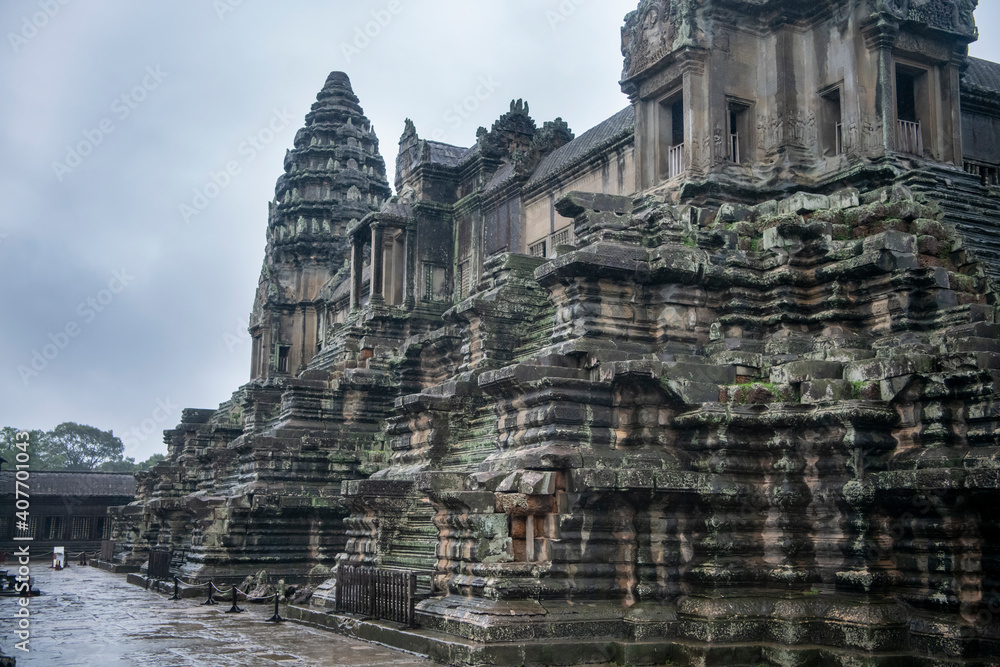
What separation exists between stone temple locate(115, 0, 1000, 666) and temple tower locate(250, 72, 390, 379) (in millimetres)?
17961

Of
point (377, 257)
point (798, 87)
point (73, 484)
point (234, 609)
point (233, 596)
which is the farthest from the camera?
point (73, 484)

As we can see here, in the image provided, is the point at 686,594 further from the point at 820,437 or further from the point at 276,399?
the point at 276,399

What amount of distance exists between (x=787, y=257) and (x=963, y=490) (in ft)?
15.9

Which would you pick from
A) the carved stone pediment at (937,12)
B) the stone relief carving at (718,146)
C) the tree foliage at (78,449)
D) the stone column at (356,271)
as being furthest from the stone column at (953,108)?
the tree foliage at (78,449)

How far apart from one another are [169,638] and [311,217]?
27.1 meters

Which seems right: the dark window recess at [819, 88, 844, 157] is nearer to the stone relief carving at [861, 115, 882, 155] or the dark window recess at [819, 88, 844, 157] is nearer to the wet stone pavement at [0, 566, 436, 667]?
the stone relief carving at [861, 115, 882, 155]

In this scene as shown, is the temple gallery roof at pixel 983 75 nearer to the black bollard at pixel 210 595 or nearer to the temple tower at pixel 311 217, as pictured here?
the black bollard at pixel 210 595

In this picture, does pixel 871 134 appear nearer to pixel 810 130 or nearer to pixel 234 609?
pixel 810 130

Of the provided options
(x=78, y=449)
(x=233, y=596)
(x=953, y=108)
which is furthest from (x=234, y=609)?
(x=78, y=449)

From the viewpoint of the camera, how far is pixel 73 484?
5591 cm

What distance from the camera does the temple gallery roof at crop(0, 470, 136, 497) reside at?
2128 inches

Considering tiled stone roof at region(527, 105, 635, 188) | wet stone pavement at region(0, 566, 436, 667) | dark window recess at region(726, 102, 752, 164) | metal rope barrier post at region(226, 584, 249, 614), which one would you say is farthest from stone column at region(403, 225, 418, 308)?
dark window recess at region(726, 102, 752, 164)

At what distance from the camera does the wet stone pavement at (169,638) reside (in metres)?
14.3

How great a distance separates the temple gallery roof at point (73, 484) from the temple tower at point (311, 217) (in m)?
18.3
